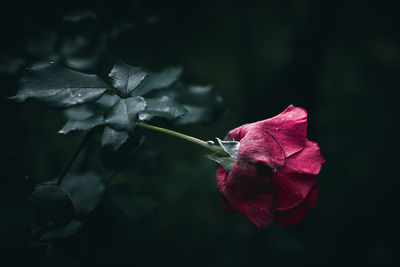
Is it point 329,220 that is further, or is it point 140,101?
point 329,220

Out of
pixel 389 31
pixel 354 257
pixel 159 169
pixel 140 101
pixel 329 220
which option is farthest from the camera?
pixel 389 31

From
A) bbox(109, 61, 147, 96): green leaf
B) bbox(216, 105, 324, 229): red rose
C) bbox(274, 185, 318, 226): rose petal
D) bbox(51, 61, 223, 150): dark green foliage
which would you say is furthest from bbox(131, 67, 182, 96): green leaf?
bbox(274, 185, 318, 226): rose petal

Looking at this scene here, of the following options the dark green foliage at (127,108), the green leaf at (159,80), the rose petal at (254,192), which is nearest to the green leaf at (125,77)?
the dark green foliage at (127,108)

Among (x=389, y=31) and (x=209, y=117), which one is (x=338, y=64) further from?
(x=209, y=117)

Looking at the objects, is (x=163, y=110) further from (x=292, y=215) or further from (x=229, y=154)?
(x=292, y=215)

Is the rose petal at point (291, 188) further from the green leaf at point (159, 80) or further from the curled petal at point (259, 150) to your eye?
the green leaf at point (159, 80)

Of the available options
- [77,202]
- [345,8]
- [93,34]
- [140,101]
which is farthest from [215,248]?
[345,8]

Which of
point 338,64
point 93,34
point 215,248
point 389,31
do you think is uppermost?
point 93,34
